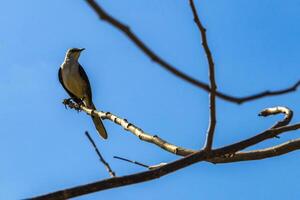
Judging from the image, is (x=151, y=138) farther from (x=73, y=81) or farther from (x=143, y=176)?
(x=73, y=81)

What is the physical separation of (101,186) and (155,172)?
0.25m

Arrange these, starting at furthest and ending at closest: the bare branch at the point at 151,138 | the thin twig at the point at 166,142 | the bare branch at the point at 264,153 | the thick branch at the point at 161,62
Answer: the bare branch at the point at 151,138 < the bare branch at the point at 264,153 < the thin twig at the point at 166,142 < the thick branch at the point at 161,62

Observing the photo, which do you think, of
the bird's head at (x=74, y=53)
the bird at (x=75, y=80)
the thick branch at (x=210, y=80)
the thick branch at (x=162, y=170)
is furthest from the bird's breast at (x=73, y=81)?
the thick branch at (x=210, y=80)

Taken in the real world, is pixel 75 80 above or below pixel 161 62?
above

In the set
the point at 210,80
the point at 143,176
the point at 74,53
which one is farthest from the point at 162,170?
the point at 74,53

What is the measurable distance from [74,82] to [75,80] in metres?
0.07

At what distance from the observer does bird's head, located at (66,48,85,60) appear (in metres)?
13.2

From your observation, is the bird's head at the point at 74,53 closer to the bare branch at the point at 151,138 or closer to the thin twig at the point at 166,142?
the thin twig at the point at 166,142

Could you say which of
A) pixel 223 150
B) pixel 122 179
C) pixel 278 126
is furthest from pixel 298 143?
pixel 122 179

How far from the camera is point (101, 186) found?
2334mm

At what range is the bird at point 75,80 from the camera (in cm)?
1186

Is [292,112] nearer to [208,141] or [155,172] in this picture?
[208,141]

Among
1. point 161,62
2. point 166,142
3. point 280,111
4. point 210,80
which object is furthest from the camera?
point 166,142

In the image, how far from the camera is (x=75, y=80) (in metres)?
12.3
